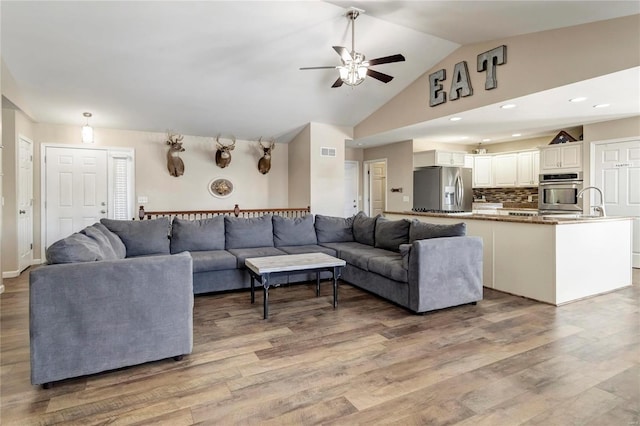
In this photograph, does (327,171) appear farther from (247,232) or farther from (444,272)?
(444,272)

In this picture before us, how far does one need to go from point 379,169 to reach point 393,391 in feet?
24.8

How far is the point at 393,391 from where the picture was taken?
214cm

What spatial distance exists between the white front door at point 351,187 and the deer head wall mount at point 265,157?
2165 mm

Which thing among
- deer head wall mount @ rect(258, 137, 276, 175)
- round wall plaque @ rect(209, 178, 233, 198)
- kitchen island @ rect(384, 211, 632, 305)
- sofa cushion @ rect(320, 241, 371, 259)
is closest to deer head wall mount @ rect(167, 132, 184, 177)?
round wall plaque @ rect(209, 178, 233, 198)

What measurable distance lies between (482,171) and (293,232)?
5.08 m

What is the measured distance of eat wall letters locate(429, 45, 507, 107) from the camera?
4508 mm

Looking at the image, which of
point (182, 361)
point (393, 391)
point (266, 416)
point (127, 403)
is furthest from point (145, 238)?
point (393, 391)

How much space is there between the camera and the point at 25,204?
5535 millimetres

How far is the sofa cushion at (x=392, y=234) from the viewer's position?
4.52 metres

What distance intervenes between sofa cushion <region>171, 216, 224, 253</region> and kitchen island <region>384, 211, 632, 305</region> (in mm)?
3508

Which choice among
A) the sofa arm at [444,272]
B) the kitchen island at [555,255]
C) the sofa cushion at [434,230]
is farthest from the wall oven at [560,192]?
→ the sofa arm at [444,272]

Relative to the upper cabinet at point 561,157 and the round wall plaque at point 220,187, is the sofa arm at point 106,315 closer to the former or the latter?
the round wall plaque at point 220,187

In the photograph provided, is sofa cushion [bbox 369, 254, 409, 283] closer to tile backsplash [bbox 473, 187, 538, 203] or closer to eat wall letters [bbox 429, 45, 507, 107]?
eat wall letters [bbox 429, 45, 507, 107]

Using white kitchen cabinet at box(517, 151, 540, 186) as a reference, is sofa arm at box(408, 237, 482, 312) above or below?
below
